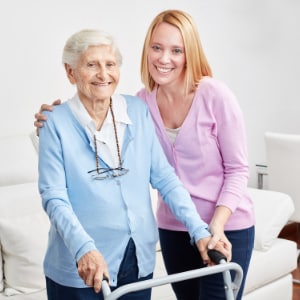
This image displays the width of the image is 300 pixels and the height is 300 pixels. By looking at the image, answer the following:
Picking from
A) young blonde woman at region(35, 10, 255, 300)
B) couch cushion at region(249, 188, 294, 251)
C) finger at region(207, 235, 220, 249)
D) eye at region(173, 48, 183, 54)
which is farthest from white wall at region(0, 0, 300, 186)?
finger at region(207, 235, 220, 249)

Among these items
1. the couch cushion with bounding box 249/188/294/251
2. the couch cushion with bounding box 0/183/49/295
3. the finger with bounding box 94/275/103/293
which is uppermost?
the finger with bounding box 94/275/103/293

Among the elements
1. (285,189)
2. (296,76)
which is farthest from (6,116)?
(296,76)

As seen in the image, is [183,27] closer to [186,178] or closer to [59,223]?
[186,178]

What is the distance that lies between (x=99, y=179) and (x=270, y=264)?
65.7 inches

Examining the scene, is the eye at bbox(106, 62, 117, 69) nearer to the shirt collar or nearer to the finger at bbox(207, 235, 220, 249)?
the shirt collar

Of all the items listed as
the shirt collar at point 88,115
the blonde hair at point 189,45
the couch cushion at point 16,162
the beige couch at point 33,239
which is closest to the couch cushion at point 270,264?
the beige couch at point 33,239

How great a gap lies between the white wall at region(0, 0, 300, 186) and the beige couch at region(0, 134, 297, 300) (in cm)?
29

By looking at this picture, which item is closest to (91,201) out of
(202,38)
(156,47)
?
(156,47)

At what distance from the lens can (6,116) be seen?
2.92 meters

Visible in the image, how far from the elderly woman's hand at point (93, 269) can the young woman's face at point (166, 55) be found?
59 centimetres

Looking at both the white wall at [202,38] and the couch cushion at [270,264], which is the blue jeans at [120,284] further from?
the white wall at [202,38]

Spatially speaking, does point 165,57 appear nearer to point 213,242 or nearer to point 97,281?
point 213,242

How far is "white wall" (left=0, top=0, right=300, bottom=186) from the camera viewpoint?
115 inches

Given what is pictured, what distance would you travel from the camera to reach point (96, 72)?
1513 millimetres
